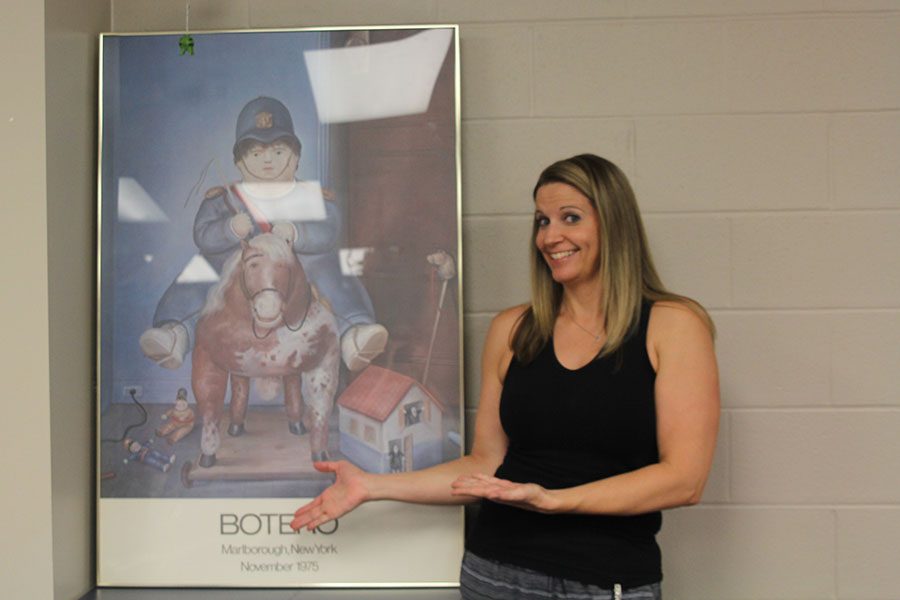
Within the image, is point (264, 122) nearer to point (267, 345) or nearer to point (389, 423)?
point (267, 345)

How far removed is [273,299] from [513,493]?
882 mm

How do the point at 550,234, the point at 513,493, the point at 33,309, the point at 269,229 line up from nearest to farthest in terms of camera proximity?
the point at 513,493, the point at 550,234, the point at 33,309, the point at 269,229

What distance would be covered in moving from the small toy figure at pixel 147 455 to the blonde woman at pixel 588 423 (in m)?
0.43

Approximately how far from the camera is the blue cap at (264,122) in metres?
2.41

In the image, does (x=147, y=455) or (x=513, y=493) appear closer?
(x=513, y=493)

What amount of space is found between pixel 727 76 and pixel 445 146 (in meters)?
0.73

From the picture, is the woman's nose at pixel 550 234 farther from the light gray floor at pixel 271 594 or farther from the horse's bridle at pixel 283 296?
the light gray floor at pixel 271 594

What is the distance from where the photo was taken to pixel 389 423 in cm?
236

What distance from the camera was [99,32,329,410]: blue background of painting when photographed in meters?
2.40

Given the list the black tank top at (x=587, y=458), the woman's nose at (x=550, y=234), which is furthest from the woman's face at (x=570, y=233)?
the black tank top at (x=587, y=458)

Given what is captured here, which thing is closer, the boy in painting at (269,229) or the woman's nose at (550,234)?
the woman's nose at (550,234)

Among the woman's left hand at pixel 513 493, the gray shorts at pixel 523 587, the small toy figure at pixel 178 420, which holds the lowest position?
the gray shorts at pixel 523 587

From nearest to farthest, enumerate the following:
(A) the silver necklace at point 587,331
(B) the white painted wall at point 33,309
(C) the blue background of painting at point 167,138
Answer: (A) the silver necklace at point 587,331, (B) the white painted wall at point 33,309, (C) the blue background of painting at point 167,138

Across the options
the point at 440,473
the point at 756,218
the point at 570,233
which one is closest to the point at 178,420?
the point at 440,473
